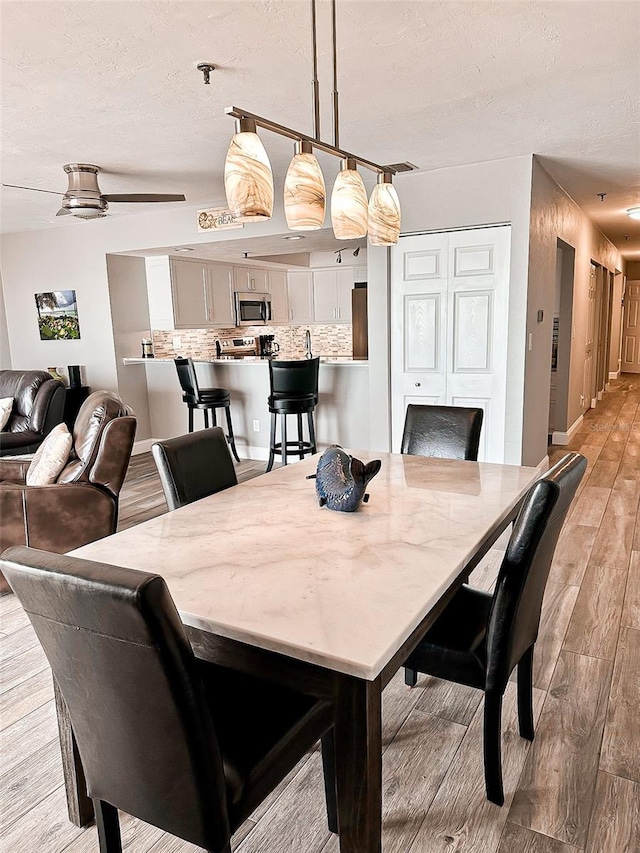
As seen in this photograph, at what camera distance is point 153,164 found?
4.00 meters

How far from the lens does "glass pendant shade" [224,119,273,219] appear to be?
1.53 meters

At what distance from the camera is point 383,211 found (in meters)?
2.00

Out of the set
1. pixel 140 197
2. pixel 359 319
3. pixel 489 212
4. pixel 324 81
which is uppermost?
pixel 324 81

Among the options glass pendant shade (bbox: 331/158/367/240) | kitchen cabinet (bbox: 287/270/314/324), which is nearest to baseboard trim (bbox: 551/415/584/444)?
kitchen cabinet (bbox: 287/270/314/324)

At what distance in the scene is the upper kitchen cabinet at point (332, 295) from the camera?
8438mm

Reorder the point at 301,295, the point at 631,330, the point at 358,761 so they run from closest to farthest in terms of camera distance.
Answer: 1. the point at 358,761
2. the point at 301,295
3. the point at 631,330

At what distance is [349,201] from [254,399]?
14.2 feet

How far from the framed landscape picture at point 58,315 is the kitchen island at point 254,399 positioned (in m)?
0.79

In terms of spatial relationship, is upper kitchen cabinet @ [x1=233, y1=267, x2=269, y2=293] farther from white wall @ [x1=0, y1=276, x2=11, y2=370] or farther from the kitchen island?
white wall @ [x1=0, y1=276, x2=11, y2=370]

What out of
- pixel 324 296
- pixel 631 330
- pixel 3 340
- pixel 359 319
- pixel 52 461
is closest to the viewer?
pixel 52 461

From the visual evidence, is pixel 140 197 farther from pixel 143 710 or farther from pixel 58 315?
pixel 143 710

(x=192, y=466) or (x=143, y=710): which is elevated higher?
(x=192, y=466)

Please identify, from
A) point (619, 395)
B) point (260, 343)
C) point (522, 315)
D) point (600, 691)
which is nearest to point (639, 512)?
point (522, 315)

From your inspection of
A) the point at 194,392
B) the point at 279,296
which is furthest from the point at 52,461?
the point at 279,296
